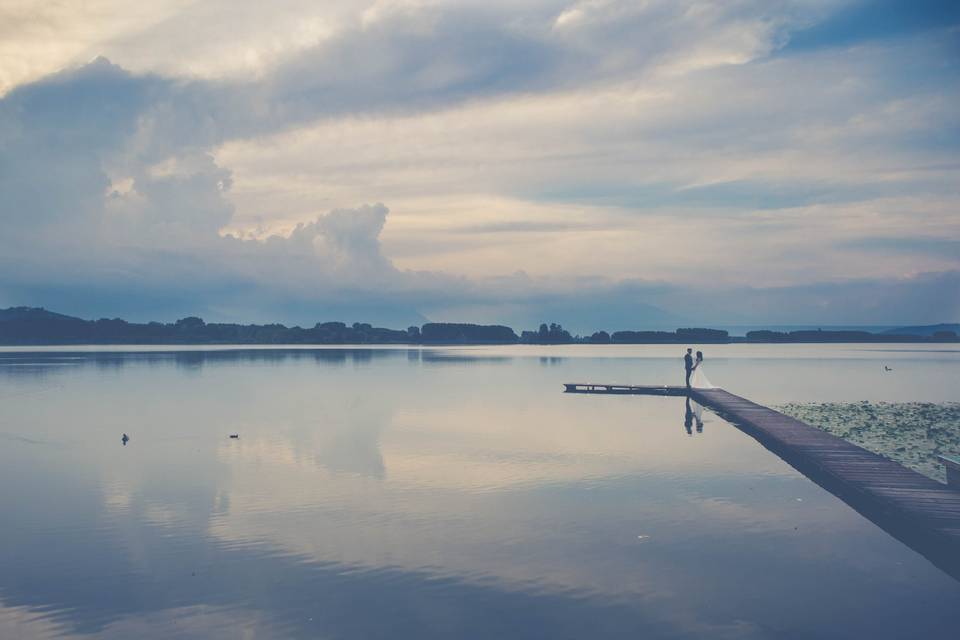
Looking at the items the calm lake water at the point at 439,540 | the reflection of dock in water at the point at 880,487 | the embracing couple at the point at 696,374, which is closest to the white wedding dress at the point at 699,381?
the embracing couple at the point at 696,374

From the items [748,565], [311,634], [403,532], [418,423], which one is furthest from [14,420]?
[748,565]

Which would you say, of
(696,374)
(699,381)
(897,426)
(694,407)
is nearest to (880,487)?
(897,426)

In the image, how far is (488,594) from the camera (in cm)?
1444

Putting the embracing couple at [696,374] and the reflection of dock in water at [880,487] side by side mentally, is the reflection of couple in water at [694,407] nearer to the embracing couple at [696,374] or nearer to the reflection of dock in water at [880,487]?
the embracing couple at [696,374]

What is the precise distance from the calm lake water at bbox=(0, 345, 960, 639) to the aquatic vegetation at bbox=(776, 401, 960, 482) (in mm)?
4213

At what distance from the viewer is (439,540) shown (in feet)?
59.7

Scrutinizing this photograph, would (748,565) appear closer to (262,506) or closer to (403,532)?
(403,532)

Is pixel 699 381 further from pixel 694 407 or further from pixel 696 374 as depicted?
pixel 694 407

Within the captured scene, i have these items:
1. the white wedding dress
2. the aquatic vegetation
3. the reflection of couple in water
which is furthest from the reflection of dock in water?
the white wedding dress

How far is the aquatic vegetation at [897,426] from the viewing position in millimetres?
27638

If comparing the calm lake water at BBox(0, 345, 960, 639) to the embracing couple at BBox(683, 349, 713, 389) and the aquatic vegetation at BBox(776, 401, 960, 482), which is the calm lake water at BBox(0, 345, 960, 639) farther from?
the embracing couple at BBox(683, 349, 713, 389)

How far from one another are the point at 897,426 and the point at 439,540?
2768 centimetres

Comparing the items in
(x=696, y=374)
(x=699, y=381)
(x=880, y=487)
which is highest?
(x=696, y=374)

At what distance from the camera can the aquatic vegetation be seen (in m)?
27.6
